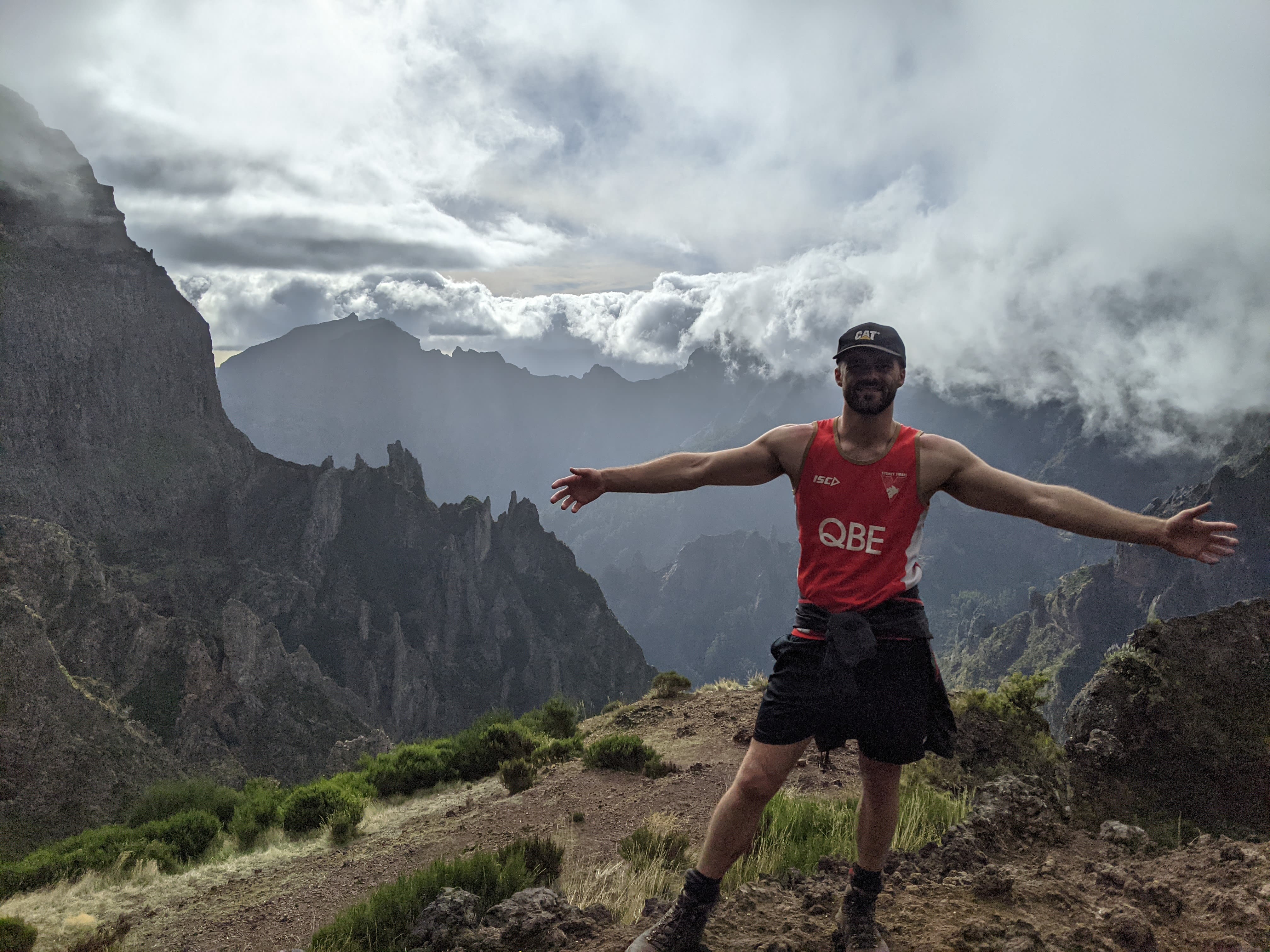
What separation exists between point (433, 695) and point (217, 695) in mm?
52722

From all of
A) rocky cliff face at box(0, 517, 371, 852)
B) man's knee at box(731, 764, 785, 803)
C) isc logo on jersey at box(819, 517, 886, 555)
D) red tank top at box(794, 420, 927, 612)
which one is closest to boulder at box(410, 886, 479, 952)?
man's knee at box(731, 764, 785, 803)

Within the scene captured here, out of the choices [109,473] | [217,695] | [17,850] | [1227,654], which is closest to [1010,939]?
[1227,654]

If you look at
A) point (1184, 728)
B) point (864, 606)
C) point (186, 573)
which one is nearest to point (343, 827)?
point (864, 606)

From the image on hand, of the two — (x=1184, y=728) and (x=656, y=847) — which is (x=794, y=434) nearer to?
(x=656, y=847)

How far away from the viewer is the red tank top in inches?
129

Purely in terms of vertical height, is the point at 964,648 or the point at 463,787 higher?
the point at 463,787

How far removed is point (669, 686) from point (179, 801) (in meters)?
8.68

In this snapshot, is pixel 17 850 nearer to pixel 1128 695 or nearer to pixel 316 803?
pixel 316 803

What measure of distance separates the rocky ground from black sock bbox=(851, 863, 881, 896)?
32 cm

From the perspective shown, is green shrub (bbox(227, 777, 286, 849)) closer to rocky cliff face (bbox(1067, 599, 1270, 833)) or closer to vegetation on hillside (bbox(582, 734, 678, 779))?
vegetation on hillside (bbox(582, 734, 678, 779))

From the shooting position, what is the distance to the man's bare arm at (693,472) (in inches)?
139

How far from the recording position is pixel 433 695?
365 ft

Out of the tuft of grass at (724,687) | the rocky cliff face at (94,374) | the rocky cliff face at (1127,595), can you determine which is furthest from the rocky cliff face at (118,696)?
the rocky cliff face at (1127,595)

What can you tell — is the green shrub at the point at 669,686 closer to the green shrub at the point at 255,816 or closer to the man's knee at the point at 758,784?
the green shrub at the point at 255,816
